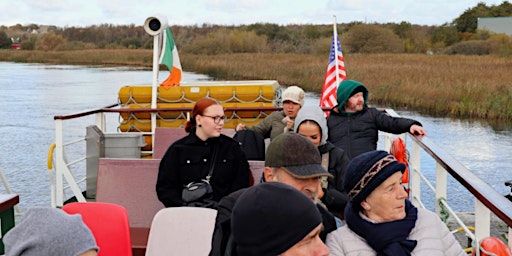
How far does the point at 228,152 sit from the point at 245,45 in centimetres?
6207

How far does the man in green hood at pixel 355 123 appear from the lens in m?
5.22

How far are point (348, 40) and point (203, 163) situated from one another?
57798mm

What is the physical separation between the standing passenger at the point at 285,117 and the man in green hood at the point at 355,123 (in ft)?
1.19

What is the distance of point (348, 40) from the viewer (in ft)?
201

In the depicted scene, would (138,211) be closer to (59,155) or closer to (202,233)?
(59,155)

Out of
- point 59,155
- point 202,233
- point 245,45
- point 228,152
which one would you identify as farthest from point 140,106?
point 245,45

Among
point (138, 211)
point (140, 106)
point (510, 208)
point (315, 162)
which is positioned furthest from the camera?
point (140, 106)

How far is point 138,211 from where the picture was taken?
521 cm

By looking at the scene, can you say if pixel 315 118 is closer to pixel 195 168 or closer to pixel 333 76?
pixel 195 168

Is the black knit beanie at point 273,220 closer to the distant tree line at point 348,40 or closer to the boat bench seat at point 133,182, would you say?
the boat bench seat at point 133,182

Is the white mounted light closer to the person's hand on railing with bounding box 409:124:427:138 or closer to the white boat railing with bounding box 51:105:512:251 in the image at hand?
the white boat railing with bounding box 51:105:512:251

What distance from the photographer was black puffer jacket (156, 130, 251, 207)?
4.44m

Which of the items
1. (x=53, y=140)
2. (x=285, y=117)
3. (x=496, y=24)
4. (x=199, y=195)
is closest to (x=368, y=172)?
(x=199, y=195)

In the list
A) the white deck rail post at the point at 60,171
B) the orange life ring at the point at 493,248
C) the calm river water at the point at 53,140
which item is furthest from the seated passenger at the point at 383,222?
the calm river water at the point at 53,140
